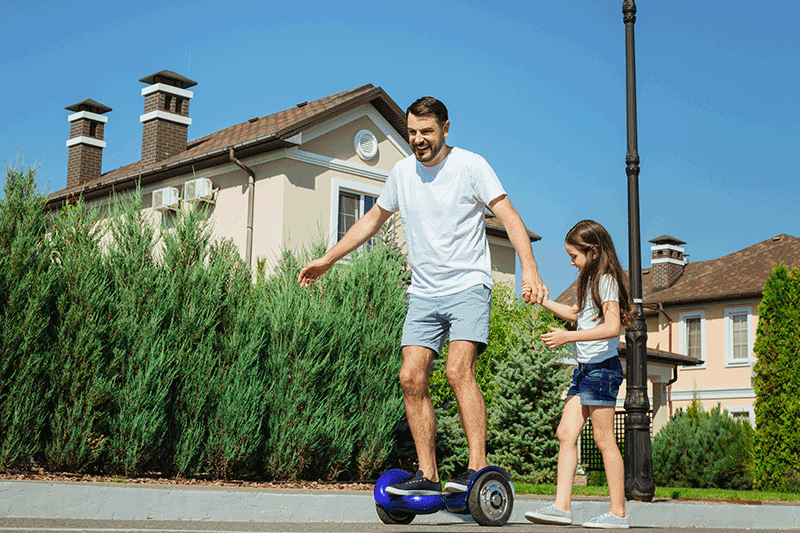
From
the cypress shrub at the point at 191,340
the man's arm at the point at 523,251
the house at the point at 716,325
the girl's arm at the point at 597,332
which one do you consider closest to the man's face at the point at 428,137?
the man's arm at the point at 523,251

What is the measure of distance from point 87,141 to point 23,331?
68.3ft

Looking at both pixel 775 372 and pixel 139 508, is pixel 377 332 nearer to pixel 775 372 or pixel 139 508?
pixel 139 508

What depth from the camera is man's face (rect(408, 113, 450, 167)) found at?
14.4 feet

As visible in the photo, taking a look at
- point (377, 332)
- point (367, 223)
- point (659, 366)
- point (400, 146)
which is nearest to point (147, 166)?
point (400, 146)

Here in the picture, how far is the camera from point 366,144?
864 inches

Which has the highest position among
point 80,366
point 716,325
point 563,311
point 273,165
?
point 273,165

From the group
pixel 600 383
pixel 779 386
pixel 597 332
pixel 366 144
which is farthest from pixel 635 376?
pixel 366 144

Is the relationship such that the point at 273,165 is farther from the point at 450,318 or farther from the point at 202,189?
the point at 450,318

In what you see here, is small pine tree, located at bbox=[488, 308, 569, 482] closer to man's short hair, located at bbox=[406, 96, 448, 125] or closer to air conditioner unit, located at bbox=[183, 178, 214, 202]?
air conditioner unit, located at bbox=[183, 178, 214, 202]

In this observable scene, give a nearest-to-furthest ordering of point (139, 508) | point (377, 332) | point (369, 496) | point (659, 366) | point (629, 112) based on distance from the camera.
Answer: point (139, 508), point (369, 496), point (629, 112), point (377, 332), point (659, 366)

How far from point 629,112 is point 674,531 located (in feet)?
20.5

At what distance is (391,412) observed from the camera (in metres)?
11.4

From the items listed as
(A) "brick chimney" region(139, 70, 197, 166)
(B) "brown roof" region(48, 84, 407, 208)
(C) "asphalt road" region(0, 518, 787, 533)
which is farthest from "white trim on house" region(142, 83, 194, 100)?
(C) "asphalt road" region(0, 518, 787, 533)

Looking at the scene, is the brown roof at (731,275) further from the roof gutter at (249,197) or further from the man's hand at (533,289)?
the man's hand at (533,289)
